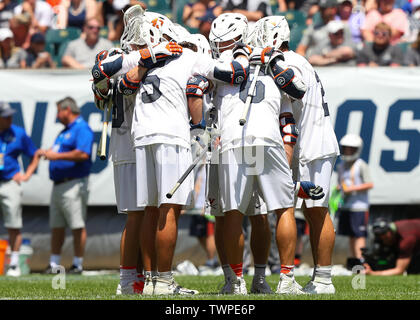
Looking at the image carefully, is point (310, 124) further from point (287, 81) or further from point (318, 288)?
point (318, 288)

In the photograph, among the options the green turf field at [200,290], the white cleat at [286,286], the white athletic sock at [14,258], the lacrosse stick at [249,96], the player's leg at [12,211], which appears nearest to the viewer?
the green turf field at [200,290]

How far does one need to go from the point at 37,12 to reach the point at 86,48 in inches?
64.8

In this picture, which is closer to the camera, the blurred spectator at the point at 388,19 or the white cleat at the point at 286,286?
the white cleat at the point at 286,286

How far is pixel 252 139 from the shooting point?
7.42m

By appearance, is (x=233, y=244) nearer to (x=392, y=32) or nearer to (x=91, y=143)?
(x=91, y=143)

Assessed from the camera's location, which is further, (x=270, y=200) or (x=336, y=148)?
(x=336, y=148)

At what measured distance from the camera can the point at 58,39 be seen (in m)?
14.8

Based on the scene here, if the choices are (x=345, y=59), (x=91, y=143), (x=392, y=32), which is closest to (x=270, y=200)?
(x=91, y=143)

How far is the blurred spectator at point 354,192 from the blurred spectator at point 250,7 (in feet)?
8.82

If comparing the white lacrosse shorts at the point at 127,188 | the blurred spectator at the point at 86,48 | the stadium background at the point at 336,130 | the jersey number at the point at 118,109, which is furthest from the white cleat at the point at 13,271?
the jersey number at the point at 118,109

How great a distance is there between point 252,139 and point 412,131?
6.37m

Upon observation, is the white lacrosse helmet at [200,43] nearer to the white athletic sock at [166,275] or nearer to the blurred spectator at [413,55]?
the white athletic sock at [166,275]

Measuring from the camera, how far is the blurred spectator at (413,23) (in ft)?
48.0

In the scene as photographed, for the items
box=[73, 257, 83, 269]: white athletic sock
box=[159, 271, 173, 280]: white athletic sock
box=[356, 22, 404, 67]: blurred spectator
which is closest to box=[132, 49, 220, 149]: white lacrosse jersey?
box=[159, 271, 173, 280]: white athletic sock
